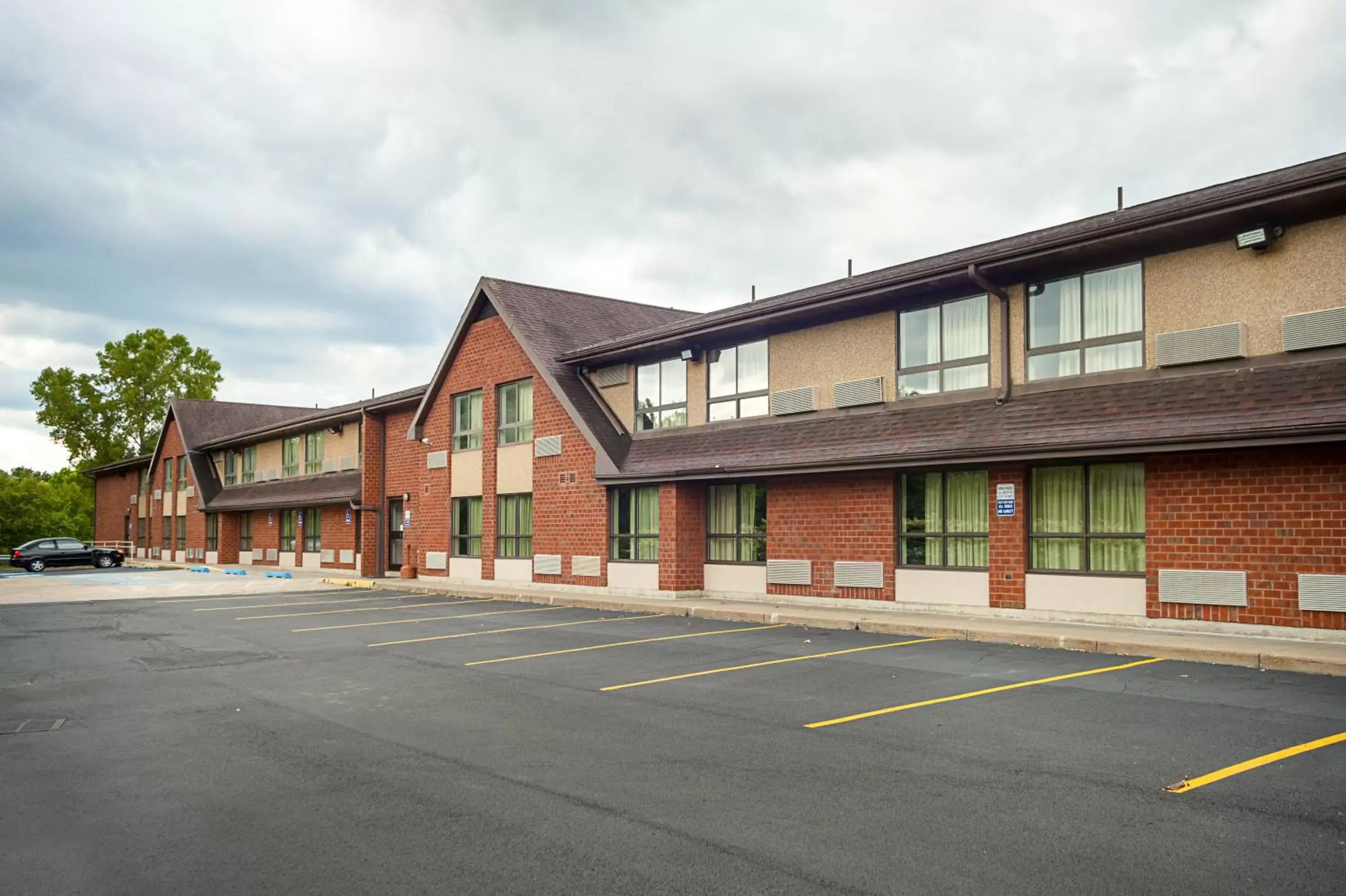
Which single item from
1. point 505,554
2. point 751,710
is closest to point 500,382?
point 505,554

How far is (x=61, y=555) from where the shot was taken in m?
47.6

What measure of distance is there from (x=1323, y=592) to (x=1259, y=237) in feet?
15.5

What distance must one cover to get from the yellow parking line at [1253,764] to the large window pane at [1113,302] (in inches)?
334

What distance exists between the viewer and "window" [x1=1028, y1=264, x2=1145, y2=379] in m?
15.2

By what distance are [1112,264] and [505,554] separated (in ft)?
57.8

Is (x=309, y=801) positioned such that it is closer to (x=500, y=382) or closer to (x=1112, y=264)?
(x=1112, y=264)

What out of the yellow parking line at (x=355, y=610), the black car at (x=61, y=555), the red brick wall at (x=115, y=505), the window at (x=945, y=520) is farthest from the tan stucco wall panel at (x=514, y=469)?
the red brick wall at (x=115, y=505)

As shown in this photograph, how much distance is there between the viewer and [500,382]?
27.9 m

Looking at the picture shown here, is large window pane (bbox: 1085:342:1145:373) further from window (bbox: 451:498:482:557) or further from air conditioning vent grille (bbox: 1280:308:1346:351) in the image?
window (bbox: 451:498:482:557)

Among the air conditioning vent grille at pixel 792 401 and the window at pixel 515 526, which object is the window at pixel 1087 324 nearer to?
the air conditioning vent grille at pixel 792 401

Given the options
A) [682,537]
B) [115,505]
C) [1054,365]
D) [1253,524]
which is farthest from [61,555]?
[1253,524]

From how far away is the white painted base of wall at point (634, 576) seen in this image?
2258cm

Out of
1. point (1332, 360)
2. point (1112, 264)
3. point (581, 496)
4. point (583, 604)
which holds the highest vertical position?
point (1112, 264)

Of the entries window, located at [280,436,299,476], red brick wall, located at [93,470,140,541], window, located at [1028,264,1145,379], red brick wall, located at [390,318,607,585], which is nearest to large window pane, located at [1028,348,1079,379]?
window, located at [1028,264,1145,379]
